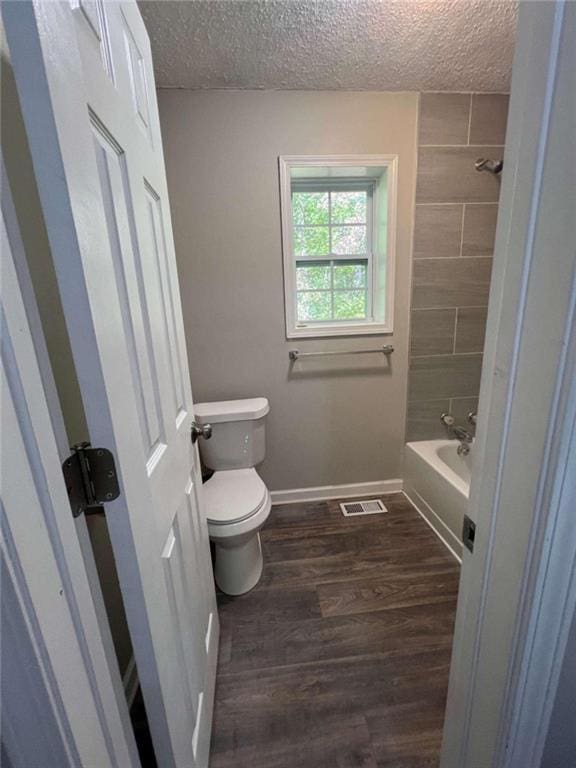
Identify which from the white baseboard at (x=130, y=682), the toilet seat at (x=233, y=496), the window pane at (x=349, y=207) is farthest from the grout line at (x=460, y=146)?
the white baseboard at (x=130, y=682)

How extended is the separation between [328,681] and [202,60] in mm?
2630

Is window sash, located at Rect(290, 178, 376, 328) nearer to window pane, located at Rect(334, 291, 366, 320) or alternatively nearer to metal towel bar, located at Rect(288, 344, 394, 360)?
window pane, located at Rect(334, 291, 366, 320)

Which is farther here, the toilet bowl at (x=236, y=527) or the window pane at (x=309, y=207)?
the window pane at (x=309, y=207)

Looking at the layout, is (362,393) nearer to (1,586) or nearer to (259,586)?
(259,586)

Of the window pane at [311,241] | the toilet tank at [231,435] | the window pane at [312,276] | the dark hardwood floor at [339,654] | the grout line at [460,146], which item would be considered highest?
the grout line at [460,146]

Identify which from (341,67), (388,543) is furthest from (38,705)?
(341,67)

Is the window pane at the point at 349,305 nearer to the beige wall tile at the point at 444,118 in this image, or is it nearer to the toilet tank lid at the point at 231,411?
the toilet tank lid at the point at 231,411

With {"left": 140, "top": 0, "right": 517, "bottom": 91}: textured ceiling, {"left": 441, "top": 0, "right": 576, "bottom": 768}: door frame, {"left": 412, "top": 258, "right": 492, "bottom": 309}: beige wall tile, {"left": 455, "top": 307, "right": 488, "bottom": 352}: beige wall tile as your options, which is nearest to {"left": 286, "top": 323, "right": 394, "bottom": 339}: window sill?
{"left": 412, "top": 258, "right": 492, "bottom": 309}: beige wall tile

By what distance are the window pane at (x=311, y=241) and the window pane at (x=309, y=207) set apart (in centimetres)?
5

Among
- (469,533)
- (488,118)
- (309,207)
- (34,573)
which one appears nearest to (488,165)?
(488,118)

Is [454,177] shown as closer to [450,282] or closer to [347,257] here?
[450,282]

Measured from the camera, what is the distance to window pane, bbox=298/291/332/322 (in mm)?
2256

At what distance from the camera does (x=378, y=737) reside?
110 centimetres

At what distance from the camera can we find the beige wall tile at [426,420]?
230 centimetres
